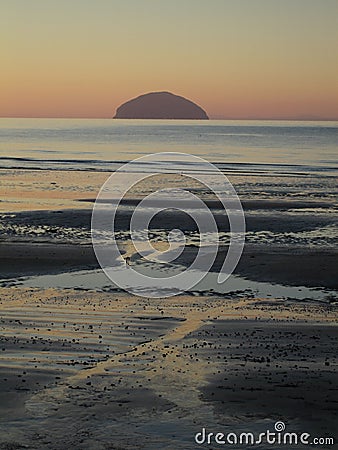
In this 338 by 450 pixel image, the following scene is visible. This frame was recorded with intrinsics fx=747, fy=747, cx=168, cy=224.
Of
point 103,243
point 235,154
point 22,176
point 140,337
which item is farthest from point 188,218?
point 235,154

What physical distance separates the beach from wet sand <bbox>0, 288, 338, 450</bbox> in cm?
3

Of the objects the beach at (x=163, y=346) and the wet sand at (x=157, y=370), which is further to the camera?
the beach at (x=163, y=346)

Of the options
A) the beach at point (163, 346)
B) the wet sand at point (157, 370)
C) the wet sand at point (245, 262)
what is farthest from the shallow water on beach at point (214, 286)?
the wet sand at point (157, 370)

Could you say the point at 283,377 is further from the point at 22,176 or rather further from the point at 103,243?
the point at 22,176

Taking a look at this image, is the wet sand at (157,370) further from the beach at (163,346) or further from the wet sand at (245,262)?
the wet sand at (245,262)

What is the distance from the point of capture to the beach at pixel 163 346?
37.2 feet

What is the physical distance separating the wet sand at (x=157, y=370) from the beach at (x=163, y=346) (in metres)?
0.03

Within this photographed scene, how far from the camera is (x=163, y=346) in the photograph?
15.4 meters

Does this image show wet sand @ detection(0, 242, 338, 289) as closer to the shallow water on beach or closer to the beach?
the beach

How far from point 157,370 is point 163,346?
167 centimetres

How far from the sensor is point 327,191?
49.1 meters

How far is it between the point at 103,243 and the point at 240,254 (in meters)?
5.63

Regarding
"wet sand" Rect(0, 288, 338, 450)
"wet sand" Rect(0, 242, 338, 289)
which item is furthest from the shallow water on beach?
"wet sand" Rect(0, 288, 338, 450)

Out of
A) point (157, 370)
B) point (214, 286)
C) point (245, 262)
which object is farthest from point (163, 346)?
point (245, 262)
